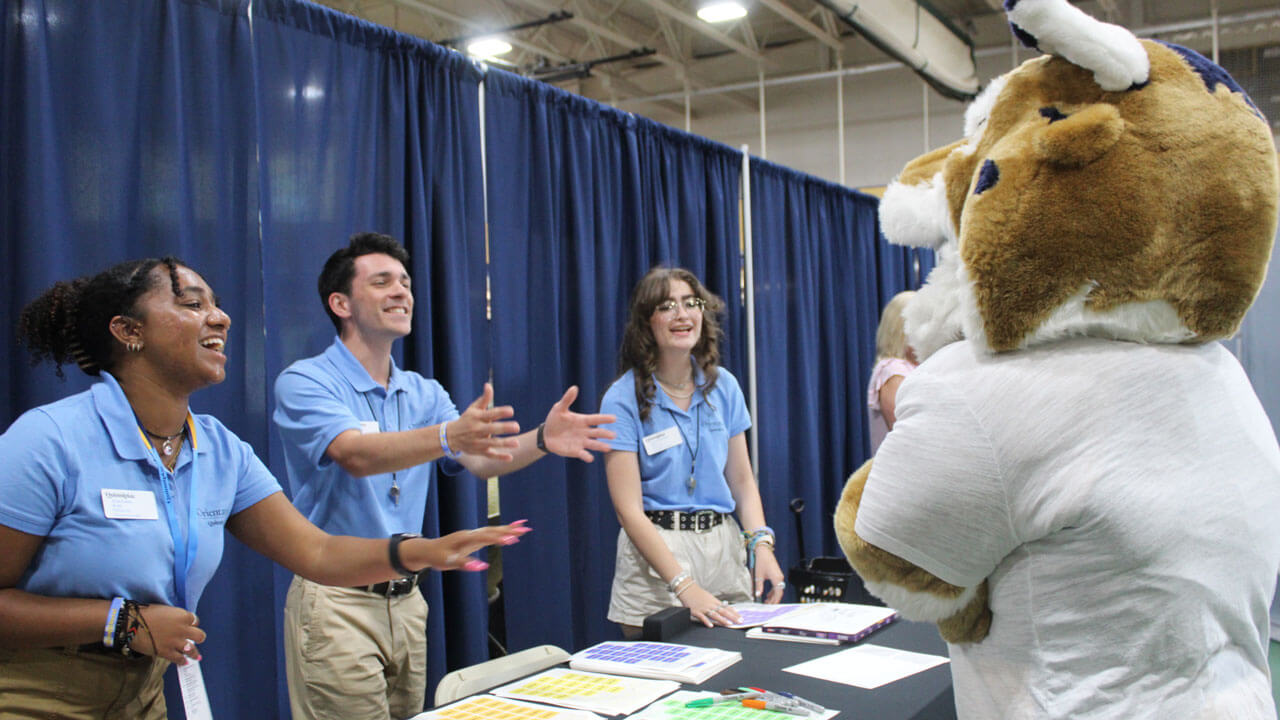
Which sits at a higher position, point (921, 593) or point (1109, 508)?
point (1109, 508)

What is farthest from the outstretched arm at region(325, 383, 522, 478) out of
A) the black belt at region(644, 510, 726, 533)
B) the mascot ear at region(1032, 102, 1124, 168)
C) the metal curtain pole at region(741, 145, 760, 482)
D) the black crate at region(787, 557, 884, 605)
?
the metal curtain pole at region(741, 145, 760, 482)

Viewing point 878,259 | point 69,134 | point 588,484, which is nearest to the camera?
point 69,134

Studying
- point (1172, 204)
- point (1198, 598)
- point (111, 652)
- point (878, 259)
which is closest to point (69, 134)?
point (111, 652)

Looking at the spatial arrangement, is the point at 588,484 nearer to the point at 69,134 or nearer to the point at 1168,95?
the point at 69,134

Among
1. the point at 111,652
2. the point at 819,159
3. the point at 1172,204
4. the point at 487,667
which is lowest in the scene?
the point at 487,667

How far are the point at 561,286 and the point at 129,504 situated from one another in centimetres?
192

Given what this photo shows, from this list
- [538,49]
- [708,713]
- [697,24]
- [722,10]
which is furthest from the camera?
[538,49]

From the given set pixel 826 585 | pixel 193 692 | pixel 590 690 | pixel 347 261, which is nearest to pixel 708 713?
pixel 590 690

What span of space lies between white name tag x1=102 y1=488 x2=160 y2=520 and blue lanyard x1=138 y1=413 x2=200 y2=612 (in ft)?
0.10

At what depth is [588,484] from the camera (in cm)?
323

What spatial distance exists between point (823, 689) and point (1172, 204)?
97 centimetres

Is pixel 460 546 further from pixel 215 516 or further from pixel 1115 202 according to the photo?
pixel 1115 202

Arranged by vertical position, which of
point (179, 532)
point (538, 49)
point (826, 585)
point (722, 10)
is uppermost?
point (538, 49)

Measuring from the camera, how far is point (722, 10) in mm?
6043
